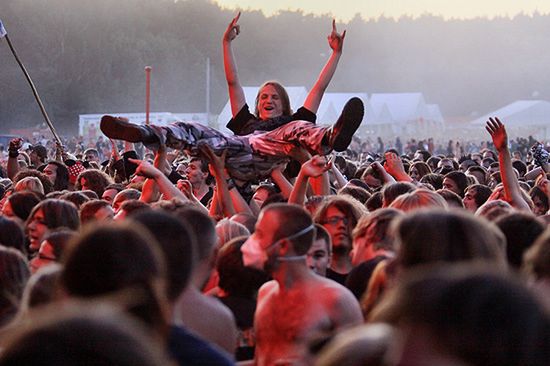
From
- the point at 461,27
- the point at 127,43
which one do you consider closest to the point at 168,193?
the point at 127,43

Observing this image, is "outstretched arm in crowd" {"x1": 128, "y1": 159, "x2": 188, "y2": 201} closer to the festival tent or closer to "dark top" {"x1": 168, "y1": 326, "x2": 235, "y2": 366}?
"dark top" {"x1": 168, "y1": 326, "x2": 235, "y2": 366}

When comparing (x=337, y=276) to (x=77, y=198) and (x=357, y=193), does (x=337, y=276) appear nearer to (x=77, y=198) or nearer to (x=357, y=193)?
(x=357, y=193)

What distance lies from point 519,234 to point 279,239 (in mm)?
1018

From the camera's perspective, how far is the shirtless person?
3.96 m

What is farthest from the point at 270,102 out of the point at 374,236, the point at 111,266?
the point at 111,266

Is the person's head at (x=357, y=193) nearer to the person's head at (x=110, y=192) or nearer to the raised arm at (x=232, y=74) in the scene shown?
the raised arm at (x=232, y=74)

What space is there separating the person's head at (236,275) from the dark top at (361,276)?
1.38 feet

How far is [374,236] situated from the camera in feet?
15.6

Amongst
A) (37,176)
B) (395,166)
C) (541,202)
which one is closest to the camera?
(541,202)

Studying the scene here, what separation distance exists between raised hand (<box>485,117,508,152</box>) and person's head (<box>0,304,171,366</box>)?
5.73 meters

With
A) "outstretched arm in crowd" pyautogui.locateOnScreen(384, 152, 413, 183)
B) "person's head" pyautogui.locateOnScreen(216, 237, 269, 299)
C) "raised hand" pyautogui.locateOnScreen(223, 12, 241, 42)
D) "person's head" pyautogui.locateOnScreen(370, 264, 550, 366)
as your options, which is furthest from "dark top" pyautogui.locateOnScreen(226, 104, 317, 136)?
"person's head" pyautogui.locateOnScreen(370, 264, 550, 366)

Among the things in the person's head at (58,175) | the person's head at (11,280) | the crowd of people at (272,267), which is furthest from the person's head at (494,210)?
the person's head at (58,175)

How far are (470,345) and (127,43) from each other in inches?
2277

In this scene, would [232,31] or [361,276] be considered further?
[232,31]
